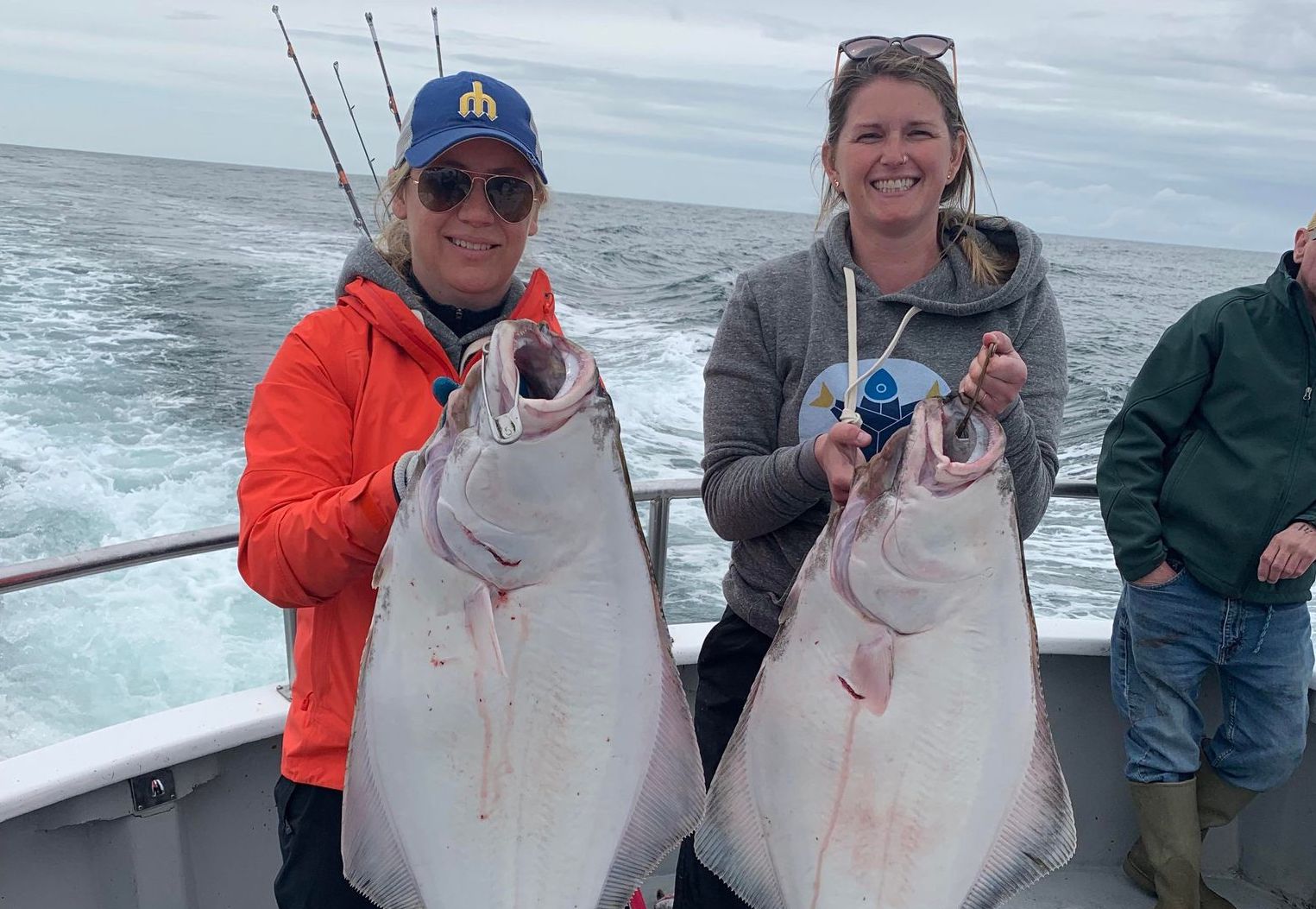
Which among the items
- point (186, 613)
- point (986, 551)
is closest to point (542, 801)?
point (986, 551)

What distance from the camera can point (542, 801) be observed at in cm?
128

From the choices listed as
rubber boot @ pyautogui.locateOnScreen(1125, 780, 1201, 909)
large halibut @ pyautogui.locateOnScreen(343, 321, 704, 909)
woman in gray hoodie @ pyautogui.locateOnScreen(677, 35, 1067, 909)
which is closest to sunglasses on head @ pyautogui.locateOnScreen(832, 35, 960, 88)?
woman in gray hoodie @ pyautogui.locateOnScreen(677, 35, 1067, 909)

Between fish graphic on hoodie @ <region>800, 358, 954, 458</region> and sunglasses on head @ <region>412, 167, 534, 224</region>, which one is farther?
fish graphic on hoodie @ <region>800, 358, 954, 458</region>

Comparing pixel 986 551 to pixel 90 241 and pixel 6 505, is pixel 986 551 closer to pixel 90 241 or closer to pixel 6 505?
pixel 6 505

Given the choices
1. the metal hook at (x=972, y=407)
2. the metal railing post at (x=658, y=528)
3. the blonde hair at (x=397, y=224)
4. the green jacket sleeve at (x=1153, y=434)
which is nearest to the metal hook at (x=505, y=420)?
the metal hook at (x=972, y=407)

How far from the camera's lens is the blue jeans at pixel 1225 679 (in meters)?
2.67

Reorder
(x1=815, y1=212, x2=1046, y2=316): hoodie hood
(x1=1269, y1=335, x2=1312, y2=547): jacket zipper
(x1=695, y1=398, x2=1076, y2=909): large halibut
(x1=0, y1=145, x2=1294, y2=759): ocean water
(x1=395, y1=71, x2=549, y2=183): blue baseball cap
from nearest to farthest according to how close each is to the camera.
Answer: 1. (x1=695, y1=398, x2=1076, y2=909): large halibut
2. (x1=395, y1=71, x2=549, y2=183): blue baseball cap
3. (x1=815, y1=212, x2=1046, y2=316): hoodie hood
4. (x1=1269, y1=335, x2=1312, y2=547): jacket zipper
5. (x1=0, y1=145, x2=1294, y2=759): ocean water

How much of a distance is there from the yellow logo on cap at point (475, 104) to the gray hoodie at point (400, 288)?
0.28 meters

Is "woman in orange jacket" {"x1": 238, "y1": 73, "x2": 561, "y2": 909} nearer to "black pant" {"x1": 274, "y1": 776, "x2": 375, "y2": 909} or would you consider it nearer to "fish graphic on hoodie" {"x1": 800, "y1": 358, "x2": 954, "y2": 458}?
"black pant" {"x1": 274, "y1": 776, "x2": 375, "y2": 909}

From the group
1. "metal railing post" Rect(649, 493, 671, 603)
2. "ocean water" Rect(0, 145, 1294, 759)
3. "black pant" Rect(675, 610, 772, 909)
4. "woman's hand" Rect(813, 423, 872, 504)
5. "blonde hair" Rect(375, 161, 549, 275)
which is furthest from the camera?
"ocean water" Rect(0, 145, 1294, 759)

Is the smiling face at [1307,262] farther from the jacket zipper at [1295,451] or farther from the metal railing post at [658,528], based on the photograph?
the metal railing post at [658,528]

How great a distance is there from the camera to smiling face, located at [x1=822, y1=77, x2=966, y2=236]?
1.75 m

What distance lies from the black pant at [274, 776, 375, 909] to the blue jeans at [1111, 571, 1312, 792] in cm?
210

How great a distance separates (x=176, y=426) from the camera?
749 cm
